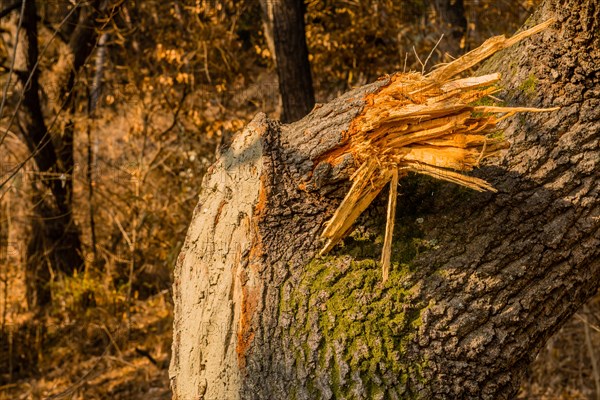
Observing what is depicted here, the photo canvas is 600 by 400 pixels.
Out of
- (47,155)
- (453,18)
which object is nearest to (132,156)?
(47,155)

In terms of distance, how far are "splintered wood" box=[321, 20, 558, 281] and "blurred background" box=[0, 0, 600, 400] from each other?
3.66 meters

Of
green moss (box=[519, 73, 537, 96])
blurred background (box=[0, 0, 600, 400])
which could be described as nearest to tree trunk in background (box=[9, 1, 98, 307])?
blurred background (box=[0, 0, 600, 400])

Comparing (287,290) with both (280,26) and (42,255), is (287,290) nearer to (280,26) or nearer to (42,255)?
(280,26)

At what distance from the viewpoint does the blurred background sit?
579 centimetres

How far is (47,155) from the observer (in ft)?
21.6

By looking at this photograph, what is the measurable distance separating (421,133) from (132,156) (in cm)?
576

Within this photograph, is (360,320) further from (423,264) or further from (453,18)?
(453,18)

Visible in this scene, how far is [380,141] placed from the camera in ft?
7.07

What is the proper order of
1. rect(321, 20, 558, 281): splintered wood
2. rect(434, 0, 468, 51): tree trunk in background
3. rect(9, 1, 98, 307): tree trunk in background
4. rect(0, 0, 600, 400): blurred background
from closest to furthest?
1. rect(321, 20, 558, 281): splintered wood
2. rect(0, 0, 600, 400): blurred background
3. rect(9, 1, 98, 307): tree trunk in background
4. rect(434, 0, 468, 51): tree trunk in background

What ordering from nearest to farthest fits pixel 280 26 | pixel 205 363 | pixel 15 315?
pixel 205 363, pixel 280 26, pixel 15 315

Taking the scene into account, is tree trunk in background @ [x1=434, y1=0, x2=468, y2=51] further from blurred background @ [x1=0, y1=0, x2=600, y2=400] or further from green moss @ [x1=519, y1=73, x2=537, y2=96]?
green moss @ [x1=519, y1=73, x2=537, y2=96]

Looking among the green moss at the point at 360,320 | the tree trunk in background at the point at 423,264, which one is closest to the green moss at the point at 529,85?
the tree trunk in background at the point at 423,264

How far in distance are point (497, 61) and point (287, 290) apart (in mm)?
1085

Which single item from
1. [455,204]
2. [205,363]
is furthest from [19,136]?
[455,204]
